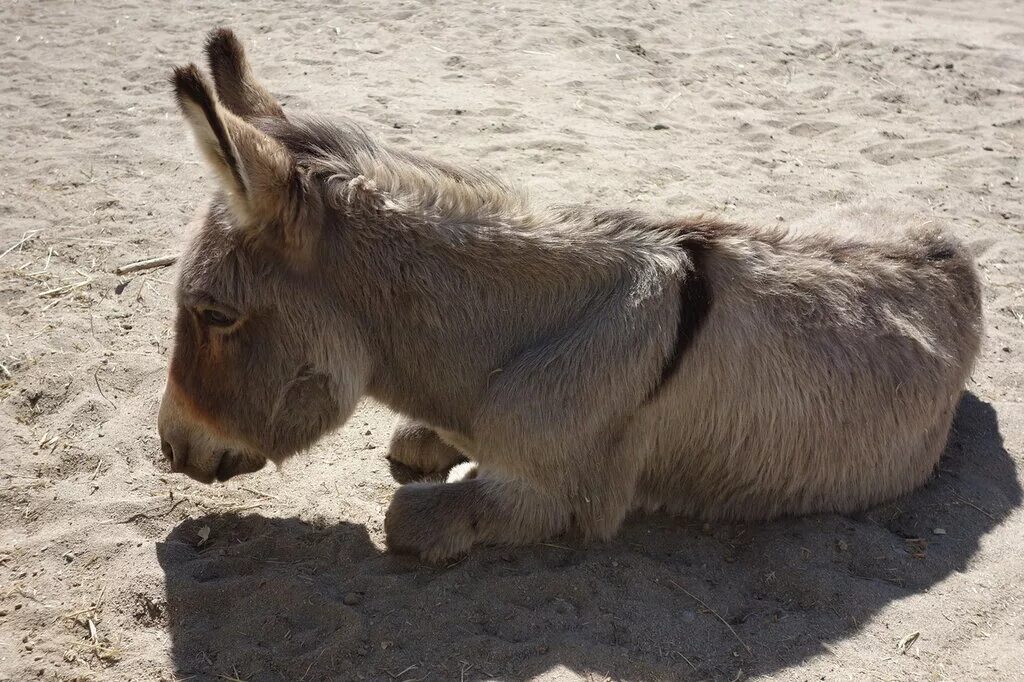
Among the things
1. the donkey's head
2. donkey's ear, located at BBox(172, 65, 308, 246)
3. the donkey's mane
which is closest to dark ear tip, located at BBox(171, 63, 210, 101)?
donkey's ear, located at BBox(172, 65, 308, 246)

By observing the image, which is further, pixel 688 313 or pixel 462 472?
pixel 462 472

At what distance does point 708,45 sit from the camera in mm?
9383

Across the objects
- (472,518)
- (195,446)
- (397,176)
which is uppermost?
(397,176)

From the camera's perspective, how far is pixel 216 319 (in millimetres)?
3354

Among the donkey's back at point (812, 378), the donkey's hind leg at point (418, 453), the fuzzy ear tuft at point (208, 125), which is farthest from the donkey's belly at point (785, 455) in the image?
the fuzzy ear tuft at point (208, 125)

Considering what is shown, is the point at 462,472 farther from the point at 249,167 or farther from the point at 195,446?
the point at 249,167

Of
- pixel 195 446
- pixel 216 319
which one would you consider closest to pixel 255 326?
pixel 216 319

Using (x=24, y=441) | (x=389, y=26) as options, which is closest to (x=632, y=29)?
(x=389, y=26)

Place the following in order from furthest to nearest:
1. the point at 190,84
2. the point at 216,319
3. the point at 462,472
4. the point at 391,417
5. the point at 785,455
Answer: the point at 391,417, the point at 462,472, the point at 785,455, the point at 216,319, the point at 190,84

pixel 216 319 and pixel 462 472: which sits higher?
pixel 216 319

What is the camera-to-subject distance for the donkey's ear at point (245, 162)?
2816 mm

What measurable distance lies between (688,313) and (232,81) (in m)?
2.10

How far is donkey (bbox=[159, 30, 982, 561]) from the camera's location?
3.38 meters

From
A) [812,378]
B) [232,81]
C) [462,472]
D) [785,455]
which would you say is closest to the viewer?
[232,81]
